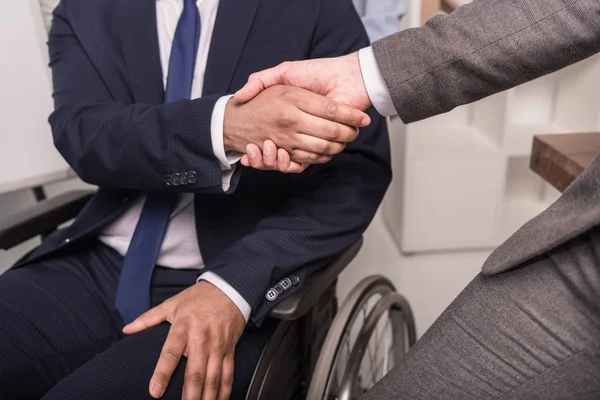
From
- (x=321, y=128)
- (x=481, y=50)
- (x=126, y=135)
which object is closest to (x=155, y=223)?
(x=126, y=135)

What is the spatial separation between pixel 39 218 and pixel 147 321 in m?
0.39

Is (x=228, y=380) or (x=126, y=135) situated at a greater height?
(x=126, y=135)

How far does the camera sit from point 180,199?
1086 mm

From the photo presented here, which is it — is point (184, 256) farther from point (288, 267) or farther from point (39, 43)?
point (39, 43)

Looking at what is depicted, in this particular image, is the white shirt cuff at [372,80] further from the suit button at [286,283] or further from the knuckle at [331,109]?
the suit button at [286,283]

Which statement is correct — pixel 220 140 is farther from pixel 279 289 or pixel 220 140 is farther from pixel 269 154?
pixel 279 289

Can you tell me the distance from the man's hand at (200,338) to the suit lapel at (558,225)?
1.25ft

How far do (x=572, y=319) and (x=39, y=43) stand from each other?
131cm

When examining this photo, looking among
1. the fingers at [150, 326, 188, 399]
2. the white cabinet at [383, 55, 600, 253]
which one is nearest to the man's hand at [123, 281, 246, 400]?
the fingers at [150, 326, 188, 399]

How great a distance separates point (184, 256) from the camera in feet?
3.55

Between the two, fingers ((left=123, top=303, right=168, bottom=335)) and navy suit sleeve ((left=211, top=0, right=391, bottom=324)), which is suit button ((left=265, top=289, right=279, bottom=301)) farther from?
fingers ((left=123, top=303, right=168, bottom=335))

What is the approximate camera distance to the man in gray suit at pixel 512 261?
0.60 meters

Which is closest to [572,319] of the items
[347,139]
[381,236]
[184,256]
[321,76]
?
[347,139]

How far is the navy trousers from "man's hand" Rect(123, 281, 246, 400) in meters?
0.02
